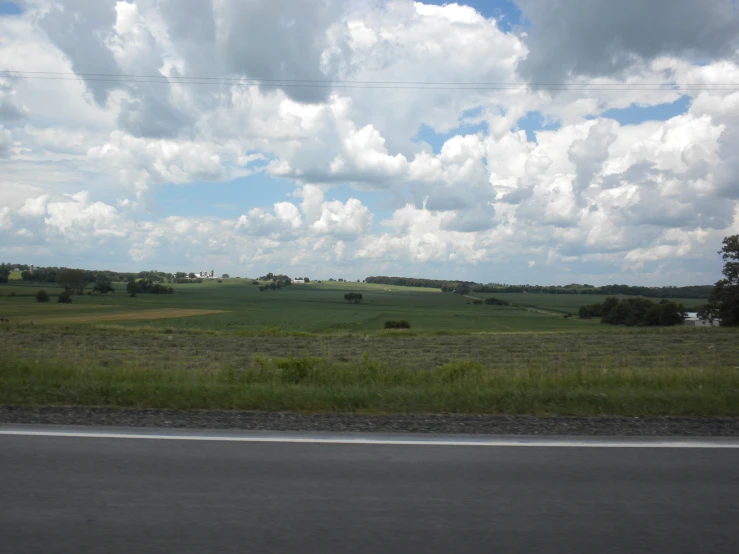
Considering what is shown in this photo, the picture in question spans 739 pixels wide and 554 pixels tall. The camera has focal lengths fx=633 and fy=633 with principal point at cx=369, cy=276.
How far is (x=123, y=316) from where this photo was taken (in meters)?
48.0

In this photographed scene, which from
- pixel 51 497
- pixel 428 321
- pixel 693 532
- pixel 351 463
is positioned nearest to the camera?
pixel 693 532

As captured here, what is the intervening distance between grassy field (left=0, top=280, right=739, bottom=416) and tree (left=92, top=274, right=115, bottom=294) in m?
0.65

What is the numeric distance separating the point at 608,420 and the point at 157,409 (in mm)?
6290

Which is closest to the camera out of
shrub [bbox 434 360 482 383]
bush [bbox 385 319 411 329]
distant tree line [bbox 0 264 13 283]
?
shrub [bbox 434 360 482 383]

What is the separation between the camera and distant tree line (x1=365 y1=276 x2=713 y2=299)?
247 feet

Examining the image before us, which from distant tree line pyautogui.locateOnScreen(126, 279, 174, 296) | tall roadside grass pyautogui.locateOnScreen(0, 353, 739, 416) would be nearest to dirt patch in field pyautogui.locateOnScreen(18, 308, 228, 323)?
distant tree line pyautogui.locateOnScreen(126, 279, 174, 296)

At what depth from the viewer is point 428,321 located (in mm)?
69312

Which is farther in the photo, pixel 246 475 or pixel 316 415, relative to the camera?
pixel 316 415

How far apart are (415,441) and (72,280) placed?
45132 millimetres

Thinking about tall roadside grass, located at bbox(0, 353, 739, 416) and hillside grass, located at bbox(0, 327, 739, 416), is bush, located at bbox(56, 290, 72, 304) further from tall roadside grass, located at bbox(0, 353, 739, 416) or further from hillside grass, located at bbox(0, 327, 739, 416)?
tall roadside grass, located at bbox(0, 353, 739, 416)

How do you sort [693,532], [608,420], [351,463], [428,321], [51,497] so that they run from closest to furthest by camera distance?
[693,532]
[51,497]
[351,463]
[608,420]
[428,321]

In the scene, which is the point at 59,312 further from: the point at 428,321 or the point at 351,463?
the point at 351,463

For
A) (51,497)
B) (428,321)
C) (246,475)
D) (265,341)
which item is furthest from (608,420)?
(428,321)

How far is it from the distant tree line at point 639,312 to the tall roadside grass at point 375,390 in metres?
50.1
